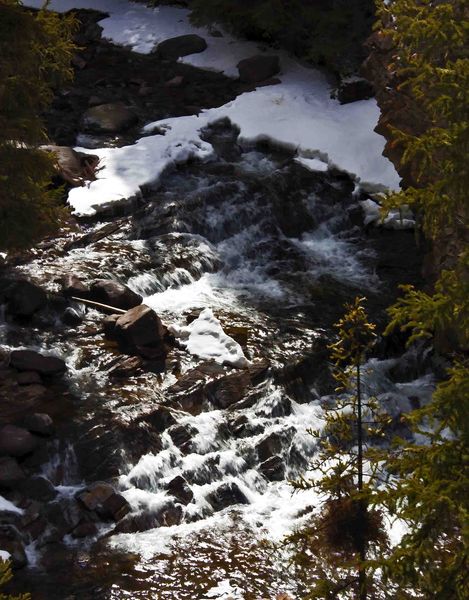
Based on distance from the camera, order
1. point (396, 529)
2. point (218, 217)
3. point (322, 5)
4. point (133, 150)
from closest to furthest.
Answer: point (396, 529) < point (218, 217) < point (133, 150) < point (322, 5)

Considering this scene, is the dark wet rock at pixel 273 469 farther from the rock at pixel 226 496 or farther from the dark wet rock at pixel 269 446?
the rock at pixel 226 496

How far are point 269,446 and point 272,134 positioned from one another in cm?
1011

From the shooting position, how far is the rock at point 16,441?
1103 centimetres

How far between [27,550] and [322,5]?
17828 millimetres

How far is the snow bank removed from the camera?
18375mm

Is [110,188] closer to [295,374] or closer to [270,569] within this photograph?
[295,374]

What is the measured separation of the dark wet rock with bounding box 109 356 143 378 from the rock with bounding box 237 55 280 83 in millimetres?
12707

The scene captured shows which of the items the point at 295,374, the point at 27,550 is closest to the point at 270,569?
the point at 27,550

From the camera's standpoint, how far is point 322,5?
77.7 feet

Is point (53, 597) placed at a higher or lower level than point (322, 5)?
lower

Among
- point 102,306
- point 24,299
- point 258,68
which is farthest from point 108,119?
point 24,299

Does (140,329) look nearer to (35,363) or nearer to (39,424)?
(35,363)

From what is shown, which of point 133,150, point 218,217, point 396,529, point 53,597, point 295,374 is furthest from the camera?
point 133,150

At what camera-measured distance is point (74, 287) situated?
1446 centimetres
